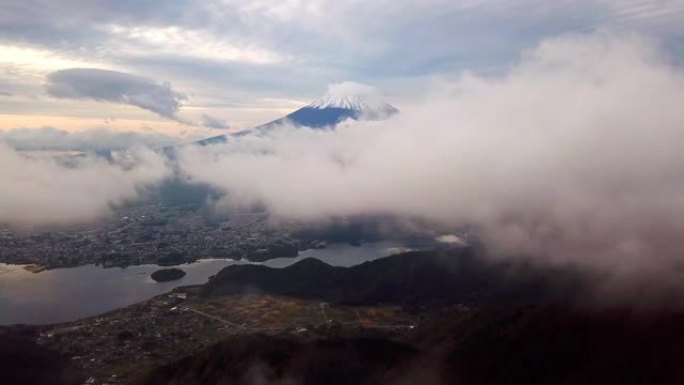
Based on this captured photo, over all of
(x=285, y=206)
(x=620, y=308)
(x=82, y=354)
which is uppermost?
(x=285, y=206)

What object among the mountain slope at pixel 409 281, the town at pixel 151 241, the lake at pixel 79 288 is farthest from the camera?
the town at pixel 151 241

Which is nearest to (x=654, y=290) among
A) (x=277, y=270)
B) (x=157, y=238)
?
(x=277, y=270)

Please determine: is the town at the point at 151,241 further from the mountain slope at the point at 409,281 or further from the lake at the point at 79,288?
the mountain slope at the point at 409,281

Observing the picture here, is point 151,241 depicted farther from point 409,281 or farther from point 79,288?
point 409,281

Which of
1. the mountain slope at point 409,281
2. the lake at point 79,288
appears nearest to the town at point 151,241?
the lake at point 79,288

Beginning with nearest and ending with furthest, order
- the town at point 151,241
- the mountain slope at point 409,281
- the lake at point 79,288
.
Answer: the lake at point 79,288 < the mountain slope at point 409,281 < the town at point 151,241

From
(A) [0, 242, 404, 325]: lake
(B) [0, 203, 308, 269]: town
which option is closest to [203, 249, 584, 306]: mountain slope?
(A) [0, 242, 404, 325]: lake

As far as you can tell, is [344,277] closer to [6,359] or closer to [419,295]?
[419,295]

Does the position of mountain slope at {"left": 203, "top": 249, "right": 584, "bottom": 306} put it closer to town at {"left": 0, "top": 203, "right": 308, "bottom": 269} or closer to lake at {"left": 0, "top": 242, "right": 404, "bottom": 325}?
lake at {"left": 0, "top": 242, "right": 404, "bottom": 325}

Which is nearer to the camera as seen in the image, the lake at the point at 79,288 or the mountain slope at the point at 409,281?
the lake at the point at 79,288
